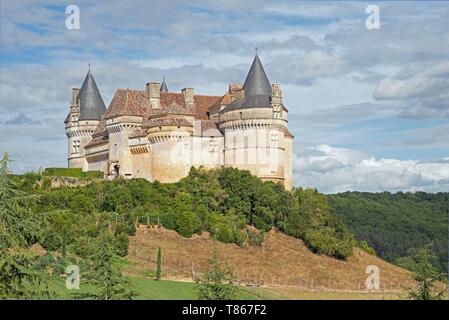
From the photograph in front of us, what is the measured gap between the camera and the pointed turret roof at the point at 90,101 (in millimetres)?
69500

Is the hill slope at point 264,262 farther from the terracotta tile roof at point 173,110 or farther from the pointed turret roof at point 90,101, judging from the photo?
the pointed turret roof at point 90,101

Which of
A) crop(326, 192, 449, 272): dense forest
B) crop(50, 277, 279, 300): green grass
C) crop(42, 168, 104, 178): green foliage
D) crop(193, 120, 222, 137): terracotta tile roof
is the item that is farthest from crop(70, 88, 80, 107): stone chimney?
crop(326, 192, 449, 272): dense forest

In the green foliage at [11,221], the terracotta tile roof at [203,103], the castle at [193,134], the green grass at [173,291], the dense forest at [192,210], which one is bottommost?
the green grass at [173,291]

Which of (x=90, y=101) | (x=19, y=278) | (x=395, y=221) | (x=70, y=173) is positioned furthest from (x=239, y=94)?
(x=395, y=221)

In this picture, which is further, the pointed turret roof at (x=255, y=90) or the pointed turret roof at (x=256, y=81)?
the pointed turret roof at (x=256, y=81)

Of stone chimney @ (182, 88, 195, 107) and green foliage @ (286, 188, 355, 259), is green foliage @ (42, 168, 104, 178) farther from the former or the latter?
green foliage @ (286, 188, 355, 259)

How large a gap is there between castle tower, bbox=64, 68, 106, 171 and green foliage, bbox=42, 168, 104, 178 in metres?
2.46

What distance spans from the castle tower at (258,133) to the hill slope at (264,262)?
4652mm

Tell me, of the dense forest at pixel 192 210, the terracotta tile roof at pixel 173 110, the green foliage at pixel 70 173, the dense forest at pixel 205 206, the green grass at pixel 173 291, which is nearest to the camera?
the green grass at pixel 173 291

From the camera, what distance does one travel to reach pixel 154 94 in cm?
6519

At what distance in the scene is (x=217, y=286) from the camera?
30.4 meters

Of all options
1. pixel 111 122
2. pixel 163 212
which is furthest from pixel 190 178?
pixel 111 122

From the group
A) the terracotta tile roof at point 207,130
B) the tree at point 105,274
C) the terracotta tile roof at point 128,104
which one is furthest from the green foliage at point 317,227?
the tree at point 105,274
